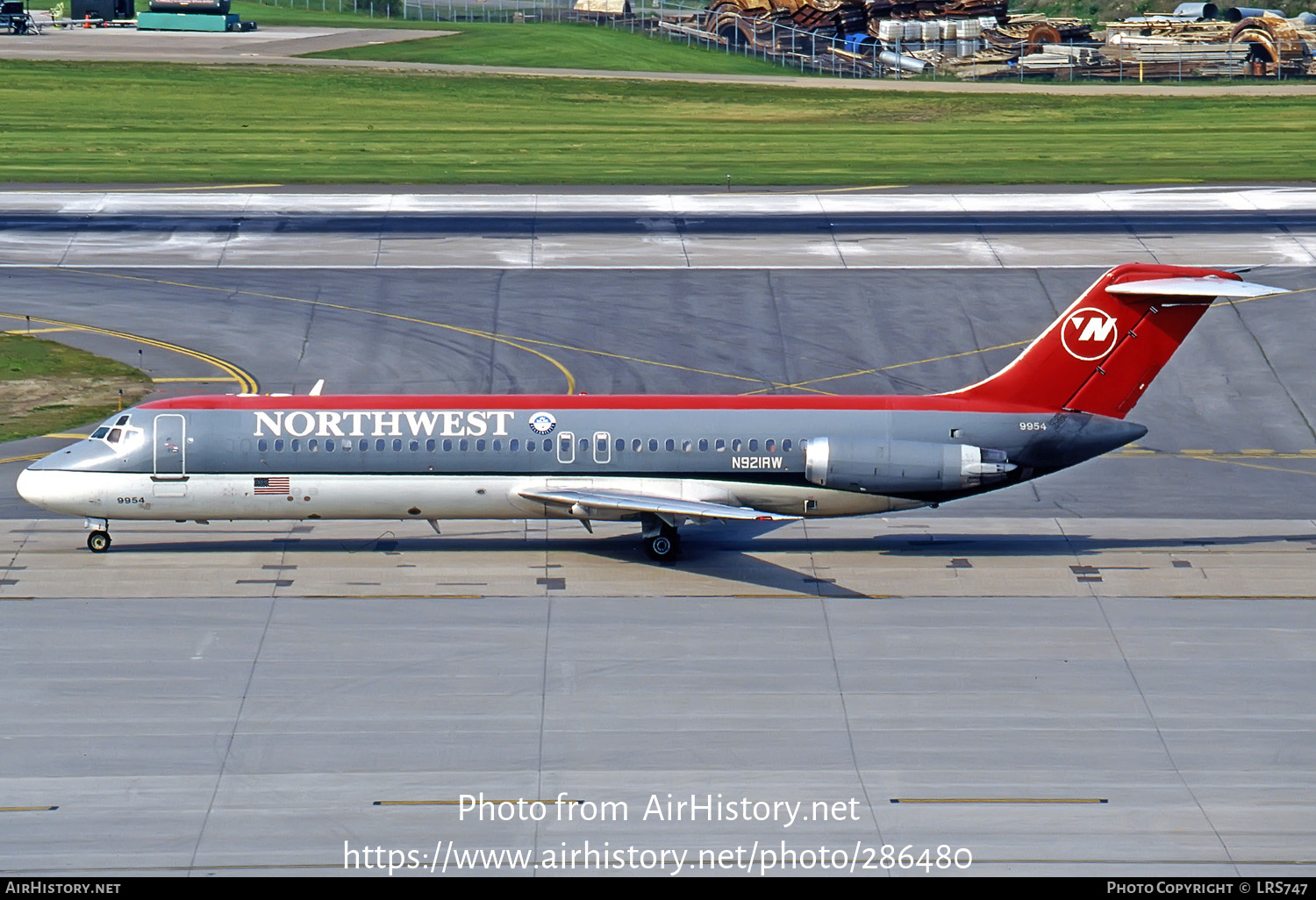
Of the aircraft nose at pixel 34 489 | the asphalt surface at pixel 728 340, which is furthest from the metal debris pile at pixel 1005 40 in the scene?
the aircraft nose at pixel 34 489

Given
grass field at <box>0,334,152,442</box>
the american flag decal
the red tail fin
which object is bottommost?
grass field at <box>0,334,152,442</box>

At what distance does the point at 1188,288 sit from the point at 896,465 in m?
7.84

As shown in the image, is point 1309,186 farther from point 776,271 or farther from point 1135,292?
point 1135,292

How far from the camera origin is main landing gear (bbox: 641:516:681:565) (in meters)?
37.5

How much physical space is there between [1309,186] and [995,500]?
42750 mm

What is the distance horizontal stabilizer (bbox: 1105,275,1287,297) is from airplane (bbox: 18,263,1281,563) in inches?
2.9

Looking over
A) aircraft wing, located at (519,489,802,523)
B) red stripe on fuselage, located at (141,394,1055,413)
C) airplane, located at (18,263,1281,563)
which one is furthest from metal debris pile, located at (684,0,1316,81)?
aircraft wing, located at (519,489,802,523)

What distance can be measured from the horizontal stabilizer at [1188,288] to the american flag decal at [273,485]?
782 inches

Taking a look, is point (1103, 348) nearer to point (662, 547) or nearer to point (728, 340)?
point (662, 547)

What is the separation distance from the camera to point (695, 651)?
32.4m

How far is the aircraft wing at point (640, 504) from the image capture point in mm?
35844

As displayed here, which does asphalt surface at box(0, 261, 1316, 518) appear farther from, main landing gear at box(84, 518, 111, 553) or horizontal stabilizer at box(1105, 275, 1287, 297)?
horizontal stabilizer at box(1105, 275, 1287, 297)

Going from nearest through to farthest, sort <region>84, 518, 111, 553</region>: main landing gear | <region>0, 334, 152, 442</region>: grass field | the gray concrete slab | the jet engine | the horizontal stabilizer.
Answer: the gray concrete slab
the horizontal stabilizer
the jet engine
<region>84, 518, 111, 553</region>: main landing gear
<region>0, 334, 152, 442</region>: grass field

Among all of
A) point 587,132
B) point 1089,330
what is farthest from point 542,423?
point 587,132
